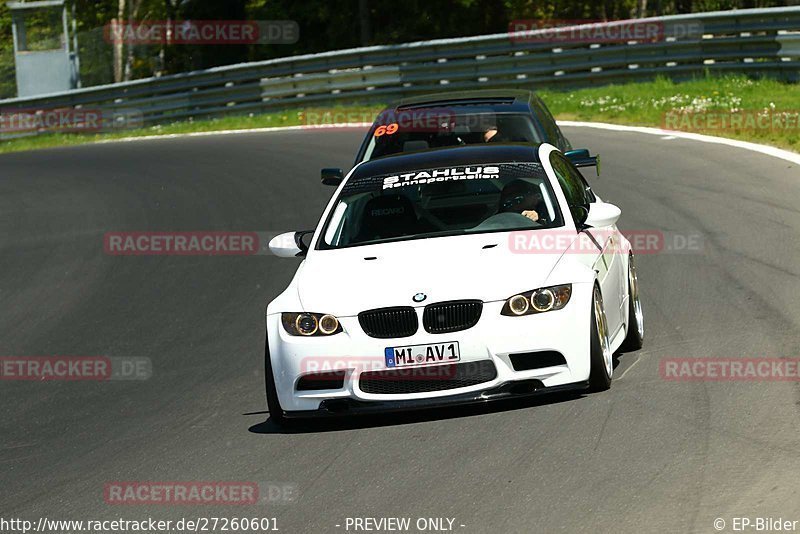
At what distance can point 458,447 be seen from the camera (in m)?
7.14

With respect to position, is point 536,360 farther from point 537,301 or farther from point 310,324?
point 310,324

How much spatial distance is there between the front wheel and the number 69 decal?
5.73 metres

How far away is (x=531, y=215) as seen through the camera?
8922 millimetres

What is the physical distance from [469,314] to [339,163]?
44.9 ft

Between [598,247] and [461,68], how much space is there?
71.9 feet

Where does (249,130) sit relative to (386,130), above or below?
below

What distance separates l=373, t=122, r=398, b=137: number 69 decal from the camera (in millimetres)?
13618

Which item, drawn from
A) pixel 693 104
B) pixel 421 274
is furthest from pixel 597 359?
pixel 693 104

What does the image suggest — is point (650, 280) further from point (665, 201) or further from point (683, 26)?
point (683, 26)

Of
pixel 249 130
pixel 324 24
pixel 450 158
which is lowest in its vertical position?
pixel 324 24

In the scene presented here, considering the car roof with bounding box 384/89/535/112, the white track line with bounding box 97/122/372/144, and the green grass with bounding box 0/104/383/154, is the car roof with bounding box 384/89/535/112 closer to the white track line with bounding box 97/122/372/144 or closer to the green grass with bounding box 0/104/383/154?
the white track line with bounding box 97/122/372/144

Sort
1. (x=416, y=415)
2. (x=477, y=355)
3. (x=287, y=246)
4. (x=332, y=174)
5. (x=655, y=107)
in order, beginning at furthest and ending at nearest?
(x=655, y=107), (x=332, y=174), (x=287, y=246), (x=416, y=415), (x=477, y=355)

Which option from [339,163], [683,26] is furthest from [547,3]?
[339,163]

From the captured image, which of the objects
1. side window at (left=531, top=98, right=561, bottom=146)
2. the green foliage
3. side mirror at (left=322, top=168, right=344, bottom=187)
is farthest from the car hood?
the green foliage
